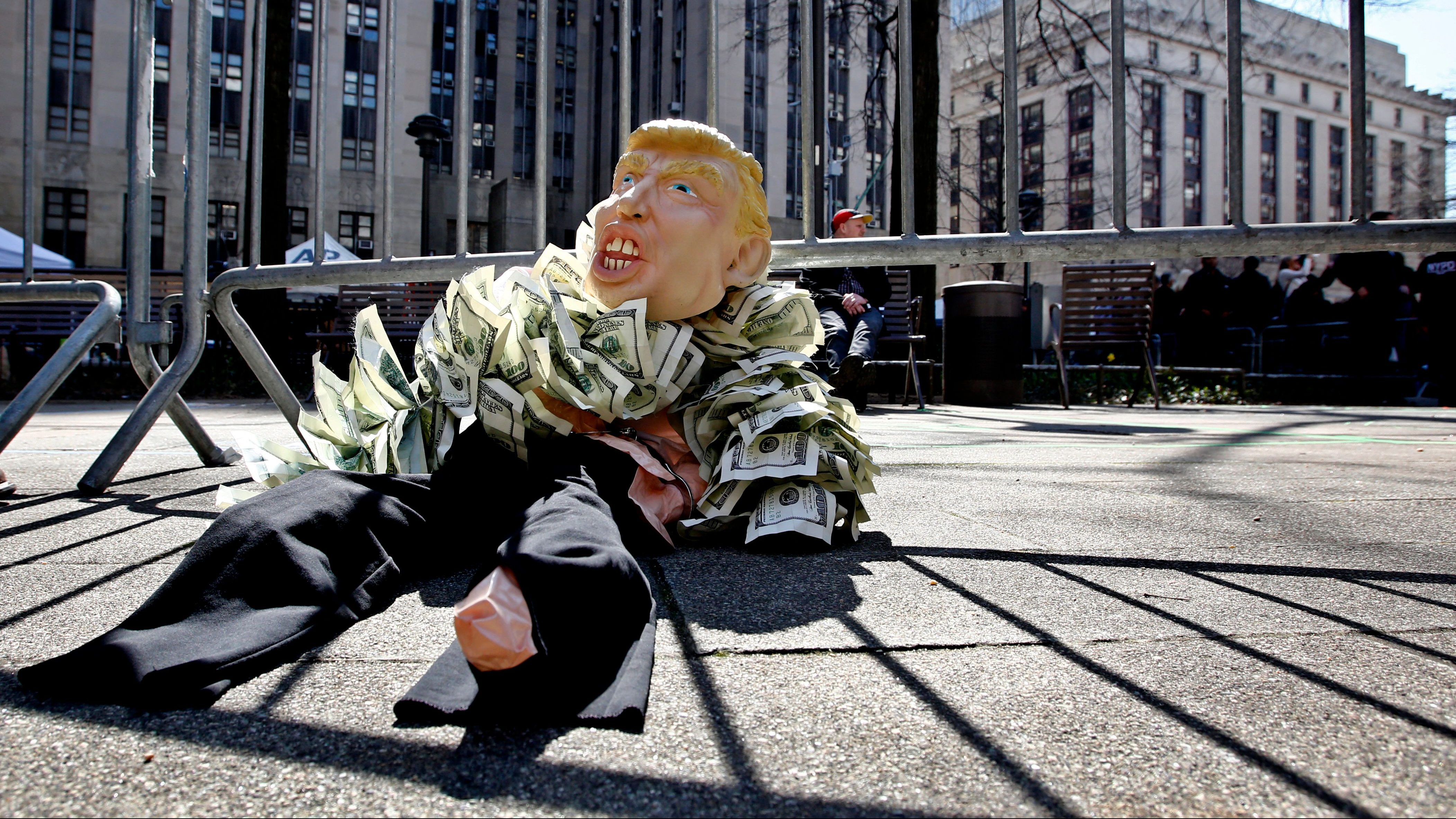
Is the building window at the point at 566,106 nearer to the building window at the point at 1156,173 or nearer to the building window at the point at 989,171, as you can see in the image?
the building window at the point at 989,171

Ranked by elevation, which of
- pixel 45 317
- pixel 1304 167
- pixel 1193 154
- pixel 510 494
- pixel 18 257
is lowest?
pixel 510 494

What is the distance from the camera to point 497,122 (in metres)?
32.6

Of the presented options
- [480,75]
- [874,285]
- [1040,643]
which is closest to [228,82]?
[480,75]

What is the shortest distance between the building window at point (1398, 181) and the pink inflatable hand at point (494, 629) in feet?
125

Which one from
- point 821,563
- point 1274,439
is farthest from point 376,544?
point 1274,439

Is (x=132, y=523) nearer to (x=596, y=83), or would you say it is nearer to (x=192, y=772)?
(x=192, y=772)

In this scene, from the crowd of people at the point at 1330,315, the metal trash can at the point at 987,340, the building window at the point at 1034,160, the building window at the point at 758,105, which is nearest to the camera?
the metal trash can at the point at 987,340

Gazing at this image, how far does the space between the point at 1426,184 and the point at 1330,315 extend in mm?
28792

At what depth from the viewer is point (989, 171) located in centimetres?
2436

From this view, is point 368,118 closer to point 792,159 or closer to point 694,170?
point 792,159

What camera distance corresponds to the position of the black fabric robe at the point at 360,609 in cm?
86

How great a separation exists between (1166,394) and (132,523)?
9.74m

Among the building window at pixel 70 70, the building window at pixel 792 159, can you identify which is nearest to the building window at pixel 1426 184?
the building window at pixel 792 159

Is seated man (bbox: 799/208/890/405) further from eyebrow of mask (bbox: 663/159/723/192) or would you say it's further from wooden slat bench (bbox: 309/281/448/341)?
wooden slat bench (bbox: 309/281/448/341)
